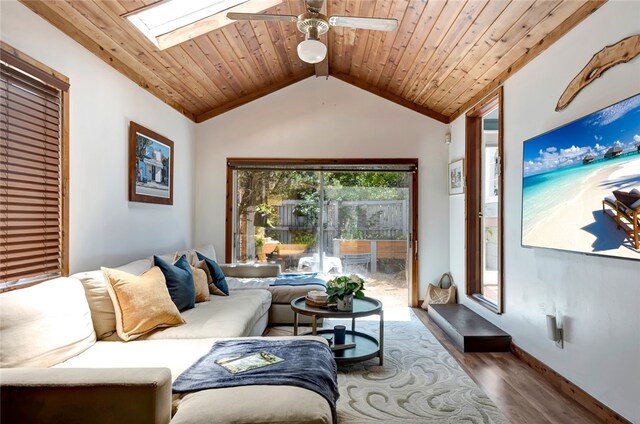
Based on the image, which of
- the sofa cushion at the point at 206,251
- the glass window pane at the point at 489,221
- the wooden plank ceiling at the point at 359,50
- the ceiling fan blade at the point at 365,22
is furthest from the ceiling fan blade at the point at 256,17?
the glass window pane at the point at 489,221

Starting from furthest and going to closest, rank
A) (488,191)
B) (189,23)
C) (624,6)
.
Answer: (488,191), (189,23), (624,6)

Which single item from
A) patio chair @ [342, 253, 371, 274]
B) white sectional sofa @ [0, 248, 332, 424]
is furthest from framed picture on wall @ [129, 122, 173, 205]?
patio chair @ [342, 253, 371, 274]

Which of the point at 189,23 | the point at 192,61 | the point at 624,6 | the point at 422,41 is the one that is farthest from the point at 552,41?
the point at 192,61

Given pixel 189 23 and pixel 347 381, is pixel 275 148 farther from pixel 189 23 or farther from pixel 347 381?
pixel 347 381

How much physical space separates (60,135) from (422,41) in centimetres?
313

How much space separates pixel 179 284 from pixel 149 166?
1.49 metres

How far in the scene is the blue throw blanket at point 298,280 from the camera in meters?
3.99

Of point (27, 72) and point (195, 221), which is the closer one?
point (27, 72)

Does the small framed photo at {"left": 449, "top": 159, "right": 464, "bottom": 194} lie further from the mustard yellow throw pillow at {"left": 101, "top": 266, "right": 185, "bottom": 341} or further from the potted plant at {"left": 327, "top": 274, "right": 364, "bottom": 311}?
the mustard yellow throw pillow at {"left": 101, "top": 266, "right": 185, "bottom": 341}

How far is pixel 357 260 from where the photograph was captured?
5.13 metres

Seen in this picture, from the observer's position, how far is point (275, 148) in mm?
5035

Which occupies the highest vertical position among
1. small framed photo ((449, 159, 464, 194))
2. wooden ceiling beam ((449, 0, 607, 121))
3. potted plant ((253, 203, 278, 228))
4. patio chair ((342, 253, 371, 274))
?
wooden ceiling beam ((449, 0, 607, 121))

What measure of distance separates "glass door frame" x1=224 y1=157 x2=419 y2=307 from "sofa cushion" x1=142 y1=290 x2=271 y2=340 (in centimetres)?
174

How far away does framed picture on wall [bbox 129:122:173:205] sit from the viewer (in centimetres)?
339
